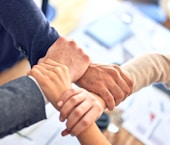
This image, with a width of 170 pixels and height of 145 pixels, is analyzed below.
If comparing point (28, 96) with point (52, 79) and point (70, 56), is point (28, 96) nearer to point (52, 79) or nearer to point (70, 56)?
point (52, 79)

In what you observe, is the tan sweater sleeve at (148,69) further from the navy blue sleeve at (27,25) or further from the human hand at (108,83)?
the navy blue sleeve at (27,25)

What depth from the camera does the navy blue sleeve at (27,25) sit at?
28.5 inches

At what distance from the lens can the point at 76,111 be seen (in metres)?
0.61

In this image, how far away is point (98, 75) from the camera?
734 millimetres

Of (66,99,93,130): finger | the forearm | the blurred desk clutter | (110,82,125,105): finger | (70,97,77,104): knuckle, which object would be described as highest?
(70,97,77,104): knuckle

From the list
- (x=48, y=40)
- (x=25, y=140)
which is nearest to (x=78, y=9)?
(x=48, y=40)

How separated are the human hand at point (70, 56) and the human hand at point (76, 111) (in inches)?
3.4

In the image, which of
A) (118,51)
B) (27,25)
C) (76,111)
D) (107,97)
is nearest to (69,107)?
(76,111)

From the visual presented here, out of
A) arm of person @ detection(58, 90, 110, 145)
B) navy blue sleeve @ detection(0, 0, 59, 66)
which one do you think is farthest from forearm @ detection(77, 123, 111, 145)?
navy blue sleeve @ detection(0, 0, 59, 66)

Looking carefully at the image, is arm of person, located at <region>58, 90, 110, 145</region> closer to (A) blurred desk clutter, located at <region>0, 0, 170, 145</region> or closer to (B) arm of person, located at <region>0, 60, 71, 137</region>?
(B) arm of person, located at <region>0, 60, 71, 137</region>

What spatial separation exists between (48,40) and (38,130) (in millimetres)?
222

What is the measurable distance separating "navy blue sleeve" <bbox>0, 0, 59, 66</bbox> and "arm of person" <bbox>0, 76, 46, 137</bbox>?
0.53ft

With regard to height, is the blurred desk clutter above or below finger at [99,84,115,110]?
below

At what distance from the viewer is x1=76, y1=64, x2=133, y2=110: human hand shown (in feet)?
2.31
